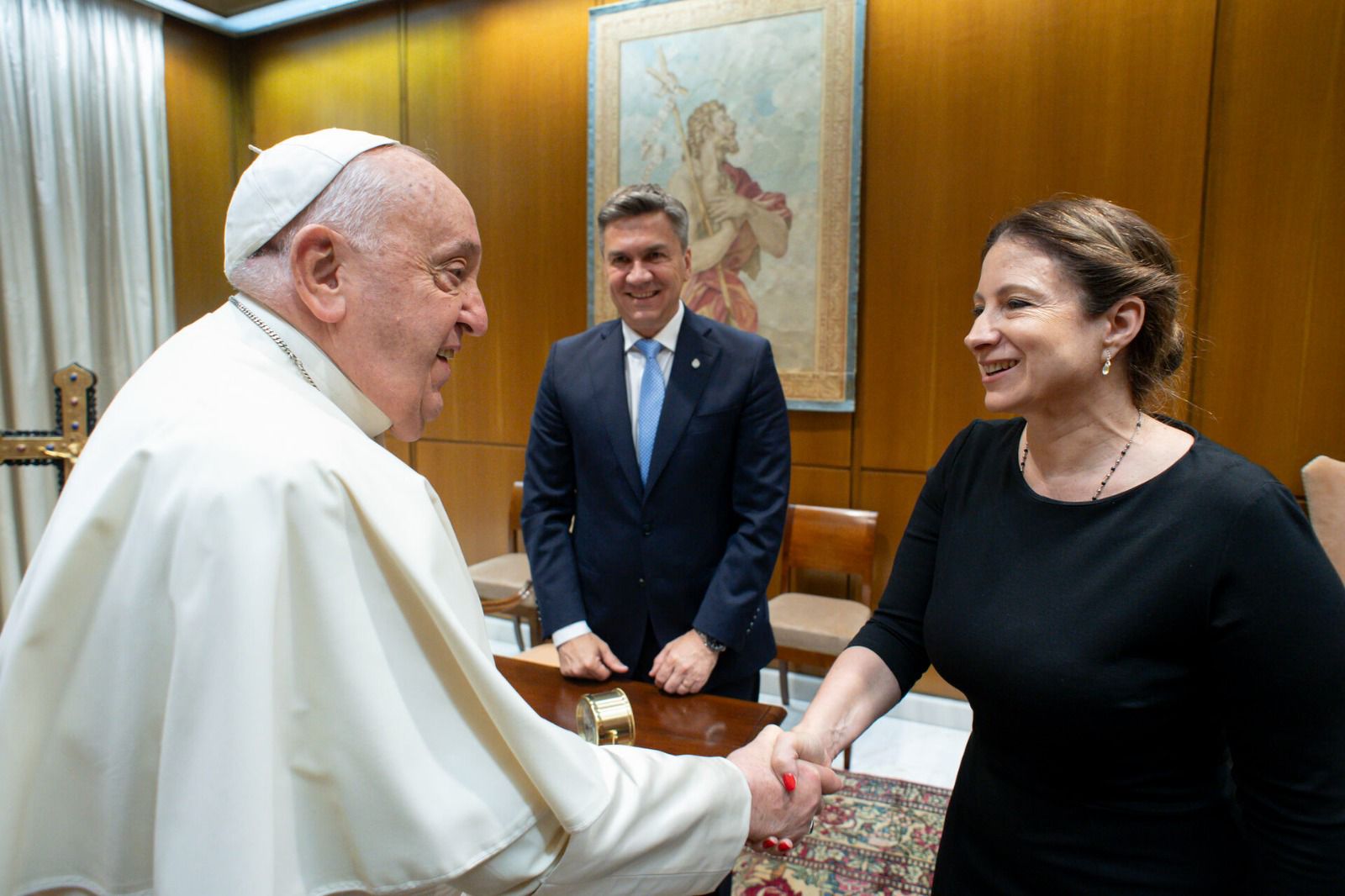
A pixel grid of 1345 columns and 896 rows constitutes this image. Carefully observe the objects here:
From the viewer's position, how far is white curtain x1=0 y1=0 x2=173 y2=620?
15.8ft

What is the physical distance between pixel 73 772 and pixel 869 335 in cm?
373

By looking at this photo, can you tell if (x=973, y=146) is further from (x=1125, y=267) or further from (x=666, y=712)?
(x=666, y=712)

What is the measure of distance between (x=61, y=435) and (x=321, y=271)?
1.63 metres

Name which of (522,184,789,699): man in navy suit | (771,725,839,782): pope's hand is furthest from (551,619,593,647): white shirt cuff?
(771,725,839,782): pope's hand

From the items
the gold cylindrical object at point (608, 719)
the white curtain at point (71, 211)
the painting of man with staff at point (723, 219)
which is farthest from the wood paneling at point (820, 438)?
the white curtain at point (71, 211)

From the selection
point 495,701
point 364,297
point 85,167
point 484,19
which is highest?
point 484,19

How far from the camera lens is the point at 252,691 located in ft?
2.61

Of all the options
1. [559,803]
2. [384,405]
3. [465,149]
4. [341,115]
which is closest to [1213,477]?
[559,803]

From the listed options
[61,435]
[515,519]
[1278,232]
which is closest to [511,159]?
[515,519]

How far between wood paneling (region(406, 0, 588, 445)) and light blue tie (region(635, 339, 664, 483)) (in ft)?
8.87

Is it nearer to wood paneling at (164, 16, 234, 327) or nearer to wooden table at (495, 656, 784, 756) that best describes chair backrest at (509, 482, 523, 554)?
wood paneling at (164, 16, 234, 327)

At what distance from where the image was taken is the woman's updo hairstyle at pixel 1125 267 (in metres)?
1.31

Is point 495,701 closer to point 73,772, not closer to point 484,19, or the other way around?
point 73,772

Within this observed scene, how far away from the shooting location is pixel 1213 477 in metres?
1.18
